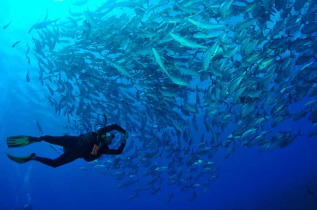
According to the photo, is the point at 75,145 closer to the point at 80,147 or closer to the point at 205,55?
the point at 80,147

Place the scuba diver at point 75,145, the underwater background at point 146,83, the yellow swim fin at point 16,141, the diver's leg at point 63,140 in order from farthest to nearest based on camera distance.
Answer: the underwater background at point 146,83 < the diver's leg at point 63,140 < the scuba diver at point 75,145 < the yellow swim fin at point 16,141

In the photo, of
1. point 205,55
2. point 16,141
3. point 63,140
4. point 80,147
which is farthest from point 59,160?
point 205,55

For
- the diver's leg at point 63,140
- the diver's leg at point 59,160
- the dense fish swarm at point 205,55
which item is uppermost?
the dense fish swarm at point 205,55

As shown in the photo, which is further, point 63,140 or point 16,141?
point 63,140

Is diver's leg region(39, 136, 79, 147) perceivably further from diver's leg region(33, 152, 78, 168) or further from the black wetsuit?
diver's leg region(33, 152, 78, 168)

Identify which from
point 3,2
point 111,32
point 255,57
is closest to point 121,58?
point 111,32

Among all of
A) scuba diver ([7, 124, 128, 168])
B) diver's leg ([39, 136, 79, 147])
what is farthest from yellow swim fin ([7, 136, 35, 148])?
diver's leg ([39, 136, 79, 147])

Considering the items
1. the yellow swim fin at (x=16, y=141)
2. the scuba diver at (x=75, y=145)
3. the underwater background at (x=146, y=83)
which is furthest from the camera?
the underwater background at (x=146, y=83)

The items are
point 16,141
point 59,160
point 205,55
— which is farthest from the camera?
point 59,160

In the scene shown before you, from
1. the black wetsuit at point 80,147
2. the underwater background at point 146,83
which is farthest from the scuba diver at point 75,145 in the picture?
the underwater background at point 146,83

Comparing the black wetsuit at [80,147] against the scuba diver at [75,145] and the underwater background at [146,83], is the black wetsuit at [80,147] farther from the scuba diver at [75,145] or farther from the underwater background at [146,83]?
the underwater background at [146,83]

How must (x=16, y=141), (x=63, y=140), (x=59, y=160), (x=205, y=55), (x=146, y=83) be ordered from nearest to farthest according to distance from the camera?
(x=205, y=55), (x=16, y=141), (x=59, y=160), (x=63, y=140), (x=146, y=83)

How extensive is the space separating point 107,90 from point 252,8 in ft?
19.1

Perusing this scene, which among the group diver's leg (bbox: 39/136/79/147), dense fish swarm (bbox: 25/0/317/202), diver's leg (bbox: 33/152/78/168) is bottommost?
diver's leg (bbox: 33/152/78/168)
